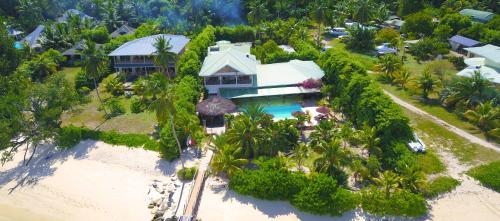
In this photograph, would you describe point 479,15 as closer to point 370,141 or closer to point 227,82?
point 227,82

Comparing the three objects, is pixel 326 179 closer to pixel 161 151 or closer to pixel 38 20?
pixel 161 151

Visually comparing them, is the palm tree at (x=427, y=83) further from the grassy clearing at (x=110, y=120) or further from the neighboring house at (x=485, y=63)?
the grassy clearing at (x=110, y=120)

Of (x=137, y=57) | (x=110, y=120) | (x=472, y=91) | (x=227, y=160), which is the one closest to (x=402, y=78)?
(x=472, y=91)

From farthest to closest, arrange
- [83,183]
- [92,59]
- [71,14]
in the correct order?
[71,14] → [92,59] → [83,183]

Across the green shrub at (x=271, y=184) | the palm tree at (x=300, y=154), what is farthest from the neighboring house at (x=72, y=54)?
the green shrub at (x=271, y=184)

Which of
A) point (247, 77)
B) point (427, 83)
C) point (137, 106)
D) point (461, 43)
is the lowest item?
point (137, 106)

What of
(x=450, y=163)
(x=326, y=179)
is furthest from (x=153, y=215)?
(x=450, y=163)

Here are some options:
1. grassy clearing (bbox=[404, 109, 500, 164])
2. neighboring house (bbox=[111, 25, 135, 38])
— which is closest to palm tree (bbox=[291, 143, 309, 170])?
grassy clearing (bbox=[404, 109, 500, 164])

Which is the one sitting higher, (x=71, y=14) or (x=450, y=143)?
(x=71, y=14)
